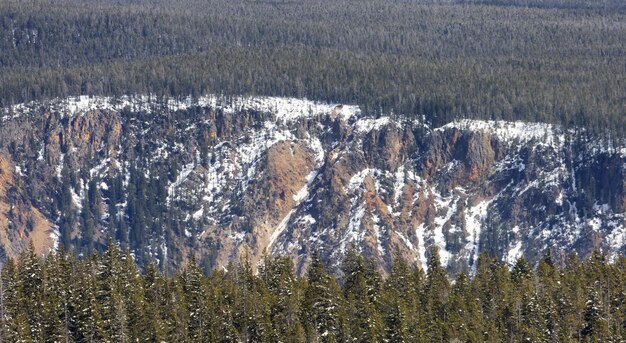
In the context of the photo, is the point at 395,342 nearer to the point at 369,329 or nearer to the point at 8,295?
the point at 369,329

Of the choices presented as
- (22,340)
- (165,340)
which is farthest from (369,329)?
(22,340)

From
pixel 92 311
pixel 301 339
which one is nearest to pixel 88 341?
pixel 92 311

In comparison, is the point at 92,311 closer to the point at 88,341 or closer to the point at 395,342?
the point at 88,341

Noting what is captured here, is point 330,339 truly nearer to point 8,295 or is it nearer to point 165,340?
point 165,340

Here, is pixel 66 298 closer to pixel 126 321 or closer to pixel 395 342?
pixel 126 321

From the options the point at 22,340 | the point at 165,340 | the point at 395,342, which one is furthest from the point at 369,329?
the point at 22,340
